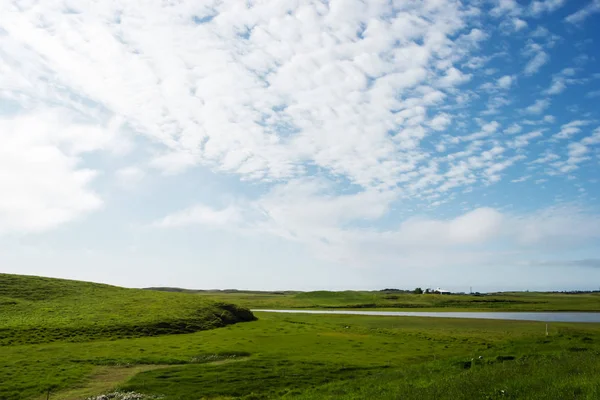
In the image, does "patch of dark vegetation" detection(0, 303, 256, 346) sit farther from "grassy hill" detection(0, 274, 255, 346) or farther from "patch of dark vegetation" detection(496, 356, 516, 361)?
"patch of dark vegetation" detection(496, 356, 516, 361)

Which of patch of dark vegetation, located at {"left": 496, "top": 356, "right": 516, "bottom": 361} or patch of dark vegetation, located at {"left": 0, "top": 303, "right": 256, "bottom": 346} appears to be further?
patch of dark vegetation, located at {"left": 0, "top": 303, "right": 256, "bottom": 346}

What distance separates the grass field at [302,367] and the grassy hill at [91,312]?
9.06 ft

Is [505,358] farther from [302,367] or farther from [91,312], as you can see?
[91,312]

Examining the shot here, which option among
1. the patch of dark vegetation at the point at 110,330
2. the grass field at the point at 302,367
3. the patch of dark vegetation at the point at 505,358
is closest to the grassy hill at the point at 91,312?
the patch of dark vegetation at the point at 110,330

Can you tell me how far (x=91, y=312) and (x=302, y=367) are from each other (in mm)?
48755

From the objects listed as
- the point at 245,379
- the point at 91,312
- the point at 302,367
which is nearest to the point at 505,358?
the point at 302,367

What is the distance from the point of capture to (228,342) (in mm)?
58219

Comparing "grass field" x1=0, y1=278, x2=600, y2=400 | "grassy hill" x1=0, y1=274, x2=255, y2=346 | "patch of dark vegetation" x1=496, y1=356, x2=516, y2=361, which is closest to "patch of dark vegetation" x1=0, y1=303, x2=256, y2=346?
"grassy hill" x1=0, y1=274, x2=255, y2=346

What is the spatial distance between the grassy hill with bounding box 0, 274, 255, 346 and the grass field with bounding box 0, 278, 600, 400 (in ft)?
9.06

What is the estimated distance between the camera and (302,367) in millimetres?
40750

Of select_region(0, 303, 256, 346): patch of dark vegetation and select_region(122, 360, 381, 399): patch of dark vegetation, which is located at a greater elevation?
select_region(0, 303, 256, 346): patch of dark vegetation

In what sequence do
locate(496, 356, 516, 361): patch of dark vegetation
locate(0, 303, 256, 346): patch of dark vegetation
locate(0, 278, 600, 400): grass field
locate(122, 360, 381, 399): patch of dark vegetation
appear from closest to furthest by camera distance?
locate(0, 278, 600, 400): grass field
locate(122, 360, 381, 399): patch of dark vegetation
locate(496, 356, 516, 361): patch of dark vegetation
locate(0, 303, 256, 346): patch of dark vegetation

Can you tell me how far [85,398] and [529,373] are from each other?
31.8 meters

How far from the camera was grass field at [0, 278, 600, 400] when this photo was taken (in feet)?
77.6
